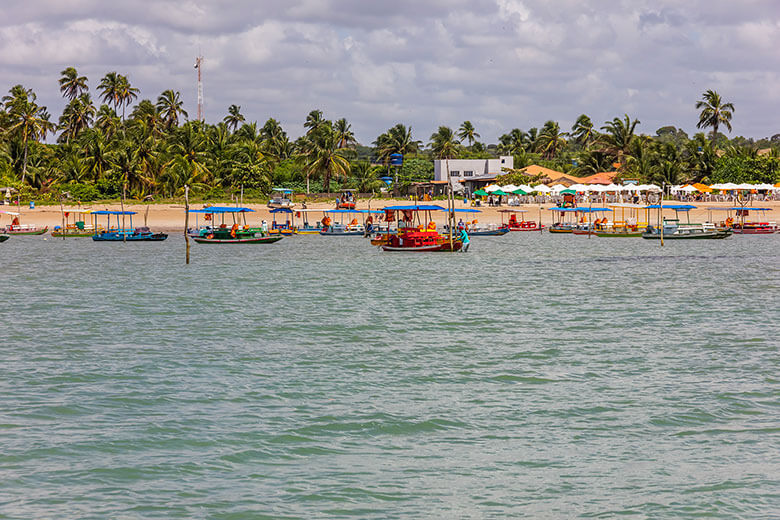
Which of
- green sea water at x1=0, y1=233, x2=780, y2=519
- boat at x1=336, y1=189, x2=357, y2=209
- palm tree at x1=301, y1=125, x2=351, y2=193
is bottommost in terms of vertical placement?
green sea water at x1=0, y1=233, x2=780, y2=519

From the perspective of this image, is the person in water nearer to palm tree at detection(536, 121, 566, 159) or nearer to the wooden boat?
the wooden boat

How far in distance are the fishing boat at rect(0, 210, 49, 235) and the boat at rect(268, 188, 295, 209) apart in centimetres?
2464

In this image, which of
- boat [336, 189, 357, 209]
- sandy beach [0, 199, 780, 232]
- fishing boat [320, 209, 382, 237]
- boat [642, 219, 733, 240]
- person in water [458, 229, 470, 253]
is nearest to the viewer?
person in water [458, 229, 470, 253]

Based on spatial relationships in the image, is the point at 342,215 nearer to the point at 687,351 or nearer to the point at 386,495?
the point at 687,351

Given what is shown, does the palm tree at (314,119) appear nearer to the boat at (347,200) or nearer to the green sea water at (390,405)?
the boat at (347,200)

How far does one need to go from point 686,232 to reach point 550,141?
74.6 m

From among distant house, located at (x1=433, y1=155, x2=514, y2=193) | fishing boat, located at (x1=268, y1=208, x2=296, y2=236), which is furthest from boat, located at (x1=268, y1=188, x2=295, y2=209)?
distant house, located at (x1=433, y1=155, x2=514, y2=193)

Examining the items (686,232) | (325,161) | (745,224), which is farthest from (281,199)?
(745,224)

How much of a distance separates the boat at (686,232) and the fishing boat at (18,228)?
61.4 metres

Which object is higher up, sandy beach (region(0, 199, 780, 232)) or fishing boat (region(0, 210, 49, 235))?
sandy beach (region(0, 199, 780, 232))

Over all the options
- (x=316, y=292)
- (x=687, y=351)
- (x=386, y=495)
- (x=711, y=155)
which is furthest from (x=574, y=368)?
(x=711, y=155)

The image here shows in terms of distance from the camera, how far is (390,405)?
18547 mm

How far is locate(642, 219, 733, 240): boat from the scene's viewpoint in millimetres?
83562

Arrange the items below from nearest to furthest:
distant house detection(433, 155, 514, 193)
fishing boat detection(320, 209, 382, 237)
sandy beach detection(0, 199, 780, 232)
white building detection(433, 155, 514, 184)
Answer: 1. fishing boat detection(320, 209, 382, 237)
2. sandy beach detection(0, 199, 780, 232)
3. distant house detection(433, 155, 514, 193)
4. white building detection(433, 155, 514, 184)
